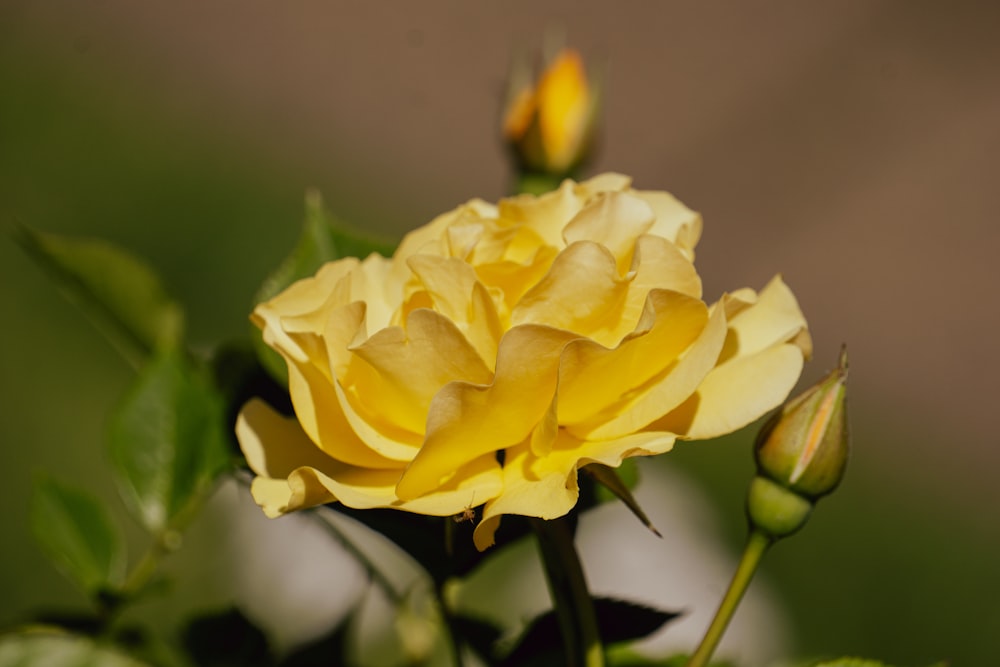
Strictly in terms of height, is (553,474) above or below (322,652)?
above

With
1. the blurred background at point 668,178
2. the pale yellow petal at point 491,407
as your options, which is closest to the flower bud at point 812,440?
the pale yellow petal at point 491,407

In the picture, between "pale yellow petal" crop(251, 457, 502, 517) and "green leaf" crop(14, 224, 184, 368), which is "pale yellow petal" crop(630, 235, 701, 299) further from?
"green leaf" crop(14, 224, 184, 368)

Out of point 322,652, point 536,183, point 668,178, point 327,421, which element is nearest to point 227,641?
point 322,652

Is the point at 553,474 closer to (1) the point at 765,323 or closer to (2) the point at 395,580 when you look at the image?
(1) the point at 765,323

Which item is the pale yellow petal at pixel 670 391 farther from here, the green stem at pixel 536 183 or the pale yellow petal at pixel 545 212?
the green stem at pixel 536 183

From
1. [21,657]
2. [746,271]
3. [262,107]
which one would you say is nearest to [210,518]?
[21,657]

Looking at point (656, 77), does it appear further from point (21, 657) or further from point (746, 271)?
point (21, 657)
